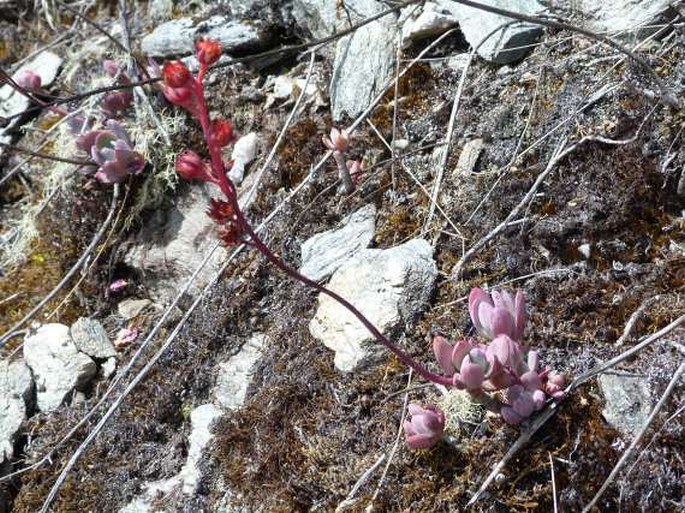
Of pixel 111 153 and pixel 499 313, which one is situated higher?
pixel 111 153

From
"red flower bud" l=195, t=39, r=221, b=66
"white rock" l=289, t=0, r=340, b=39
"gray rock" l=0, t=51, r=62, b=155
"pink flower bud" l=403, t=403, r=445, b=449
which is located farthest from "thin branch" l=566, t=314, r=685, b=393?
"gray rock" l=0, t=51, r=62, b=155

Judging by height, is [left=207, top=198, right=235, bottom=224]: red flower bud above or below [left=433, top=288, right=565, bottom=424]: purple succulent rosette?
above

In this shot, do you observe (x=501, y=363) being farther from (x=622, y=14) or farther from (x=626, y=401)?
(x=622, y=14)

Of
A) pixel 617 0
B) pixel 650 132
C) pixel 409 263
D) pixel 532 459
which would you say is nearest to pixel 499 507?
pixel 532 459

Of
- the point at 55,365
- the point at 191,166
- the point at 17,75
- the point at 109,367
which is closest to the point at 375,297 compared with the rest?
the point at 191,166

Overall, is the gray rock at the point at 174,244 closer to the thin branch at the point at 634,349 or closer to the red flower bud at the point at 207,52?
the red flower bud at the point at 207,52

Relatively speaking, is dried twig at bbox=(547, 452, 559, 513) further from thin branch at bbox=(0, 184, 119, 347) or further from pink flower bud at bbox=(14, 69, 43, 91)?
pink flower bud at bbox=(14, 69, 43, 91)
